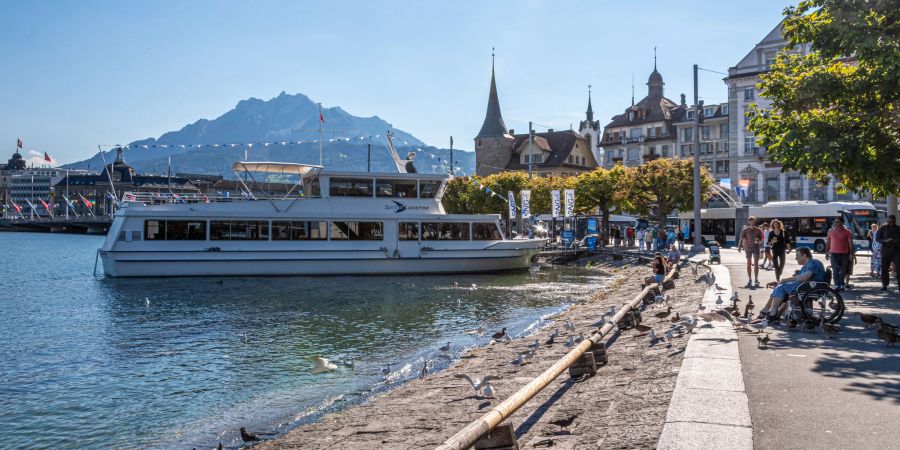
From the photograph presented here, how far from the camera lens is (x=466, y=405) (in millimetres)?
9500

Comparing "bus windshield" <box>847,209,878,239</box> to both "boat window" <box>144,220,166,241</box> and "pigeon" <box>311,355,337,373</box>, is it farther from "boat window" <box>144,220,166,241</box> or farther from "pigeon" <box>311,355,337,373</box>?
"boat window" <box>144,220,166,241</box>

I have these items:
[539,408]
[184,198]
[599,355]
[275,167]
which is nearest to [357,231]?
[275,167]

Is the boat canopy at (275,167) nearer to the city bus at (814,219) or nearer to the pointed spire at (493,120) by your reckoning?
the city bus at (814,219)

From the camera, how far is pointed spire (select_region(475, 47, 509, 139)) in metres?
105

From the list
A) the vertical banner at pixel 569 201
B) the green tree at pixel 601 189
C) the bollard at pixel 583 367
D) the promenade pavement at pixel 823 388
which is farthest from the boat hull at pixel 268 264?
the bollard at pixel 583 367

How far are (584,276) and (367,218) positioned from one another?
1101cm

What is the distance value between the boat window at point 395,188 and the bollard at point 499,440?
1148 inches

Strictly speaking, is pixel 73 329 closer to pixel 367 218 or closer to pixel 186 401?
pixel 186 401

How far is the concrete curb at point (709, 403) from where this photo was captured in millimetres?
5607

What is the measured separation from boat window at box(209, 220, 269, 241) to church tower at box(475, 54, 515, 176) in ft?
227

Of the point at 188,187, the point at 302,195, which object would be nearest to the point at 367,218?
the point at 302,195

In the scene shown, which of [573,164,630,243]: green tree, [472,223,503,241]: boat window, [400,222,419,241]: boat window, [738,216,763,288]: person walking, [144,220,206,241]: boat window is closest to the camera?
[738,216,763,288]: person walking

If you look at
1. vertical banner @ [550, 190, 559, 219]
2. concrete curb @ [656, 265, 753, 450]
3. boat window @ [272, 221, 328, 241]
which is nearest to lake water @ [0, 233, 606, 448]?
boat window @ [272, 221, 328, 241]

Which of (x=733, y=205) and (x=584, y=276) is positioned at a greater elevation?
(x=733, y=205)
